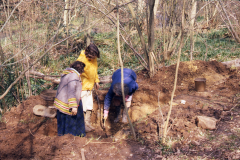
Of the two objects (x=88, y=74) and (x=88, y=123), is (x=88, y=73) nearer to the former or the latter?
(x=88, y=74)

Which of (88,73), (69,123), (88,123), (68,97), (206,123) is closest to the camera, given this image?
(206,123)

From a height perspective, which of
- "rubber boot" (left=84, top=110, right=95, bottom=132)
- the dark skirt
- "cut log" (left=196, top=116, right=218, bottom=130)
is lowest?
"rubber boot" (left=84, top=110, right=95, bottom=132)

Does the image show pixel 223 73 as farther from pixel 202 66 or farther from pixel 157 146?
pixel 157 146

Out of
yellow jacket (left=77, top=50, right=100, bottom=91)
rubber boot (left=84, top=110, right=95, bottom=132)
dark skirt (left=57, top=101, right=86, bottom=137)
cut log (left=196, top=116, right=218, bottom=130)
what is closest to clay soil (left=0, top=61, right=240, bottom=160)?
cut log (left=196, top=116, right=218, bottom=130)

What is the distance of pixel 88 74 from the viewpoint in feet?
14.2

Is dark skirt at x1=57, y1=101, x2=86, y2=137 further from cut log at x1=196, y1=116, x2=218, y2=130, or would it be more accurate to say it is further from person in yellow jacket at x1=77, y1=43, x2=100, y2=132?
cut log at x1=196, y1=116, x2=218, y2=130

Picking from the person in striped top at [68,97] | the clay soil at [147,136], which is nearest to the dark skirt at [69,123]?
the person in striped top at [68,97]

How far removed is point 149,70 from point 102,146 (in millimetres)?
3238

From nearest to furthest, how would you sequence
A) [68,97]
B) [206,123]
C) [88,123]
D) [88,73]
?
[206,123] → [68,97] → [88,73] → [88,123]

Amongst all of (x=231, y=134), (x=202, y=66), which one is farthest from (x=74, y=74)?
(x=202, y=66)

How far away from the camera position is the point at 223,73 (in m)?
5.82

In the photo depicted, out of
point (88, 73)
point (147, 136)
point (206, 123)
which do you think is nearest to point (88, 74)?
point (88, 73)

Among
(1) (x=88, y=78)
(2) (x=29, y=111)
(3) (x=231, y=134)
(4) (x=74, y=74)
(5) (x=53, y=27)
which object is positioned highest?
(5) (x=53, y=27)

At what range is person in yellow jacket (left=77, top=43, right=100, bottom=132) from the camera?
13.5 feet
